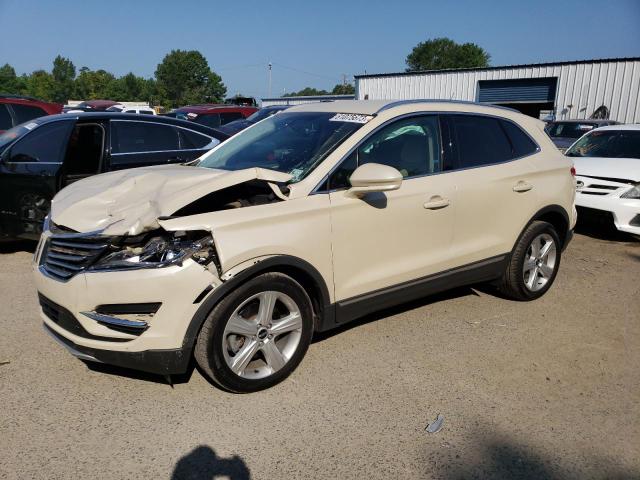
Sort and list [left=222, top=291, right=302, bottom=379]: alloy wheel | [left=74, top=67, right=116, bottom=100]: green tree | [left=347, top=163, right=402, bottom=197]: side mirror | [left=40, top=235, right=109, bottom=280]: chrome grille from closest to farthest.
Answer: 1. [left=40, top=235, right=109, bottom=280]: chrome grille
2. [left=222, top=291, right=302, bottom=379]: alloy wheel
3. [left=347, top=163, right=402, bottom=197]: side mirror
4. [left=74, top=67, right=116, bottom=100]: green tree

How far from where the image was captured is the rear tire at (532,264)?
4.70 meters

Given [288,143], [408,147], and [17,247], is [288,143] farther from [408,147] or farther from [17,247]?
[17,247]

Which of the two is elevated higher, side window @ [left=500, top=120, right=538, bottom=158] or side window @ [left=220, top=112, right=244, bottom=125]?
side window @ [left=500, top=120, right=538, bottom=158]

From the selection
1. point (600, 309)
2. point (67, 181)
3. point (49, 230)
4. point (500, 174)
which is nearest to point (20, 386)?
point (49, 230)

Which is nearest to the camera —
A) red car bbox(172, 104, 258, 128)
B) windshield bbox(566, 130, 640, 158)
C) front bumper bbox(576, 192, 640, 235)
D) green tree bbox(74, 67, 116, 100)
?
front bumper bbox(576, 192, 640, 235)

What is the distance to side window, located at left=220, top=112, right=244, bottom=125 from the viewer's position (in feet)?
48.3

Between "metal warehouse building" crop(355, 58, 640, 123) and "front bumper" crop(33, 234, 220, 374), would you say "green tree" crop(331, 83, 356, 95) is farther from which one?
"front bumper" crop(33, 234, 220, 374)

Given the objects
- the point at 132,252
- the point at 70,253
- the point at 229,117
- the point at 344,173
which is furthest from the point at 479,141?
the point at 229,117

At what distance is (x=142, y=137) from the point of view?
6.41 metres

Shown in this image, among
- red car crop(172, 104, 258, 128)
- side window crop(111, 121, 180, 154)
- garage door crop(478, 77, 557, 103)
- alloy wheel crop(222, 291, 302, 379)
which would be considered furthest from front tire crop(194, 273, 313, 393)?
garage door crop(478, 77, 557, 103)

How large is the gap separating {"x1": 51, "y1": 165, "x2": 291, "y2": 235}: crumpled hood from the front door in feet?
1.73

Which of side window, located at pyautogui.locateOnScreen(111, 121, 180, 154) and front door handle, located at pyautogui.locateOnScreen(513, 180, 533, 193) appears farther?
side window, located at pyautogui.locateOnScreen(111, 121, 180, 154)

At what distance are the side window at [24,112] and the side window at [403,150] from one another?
8.38 m

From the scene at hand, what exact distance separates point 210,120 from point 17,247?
27.8 ft
